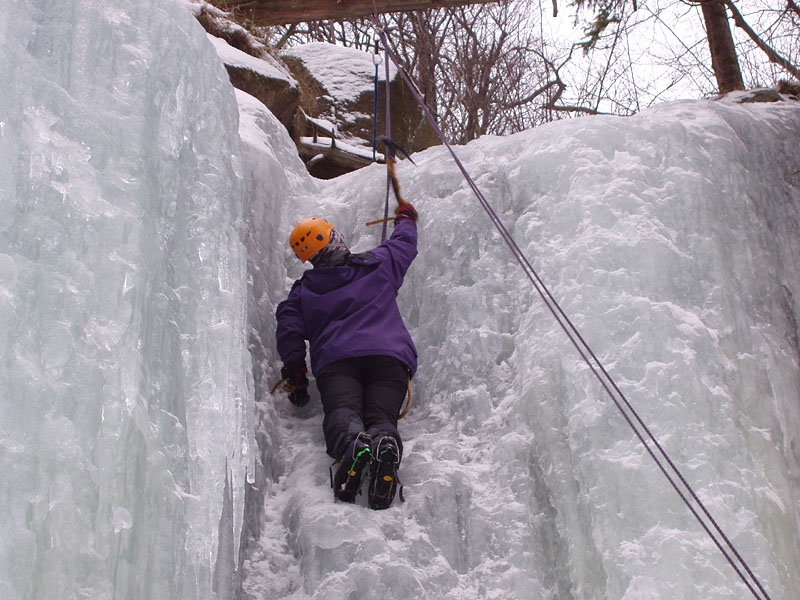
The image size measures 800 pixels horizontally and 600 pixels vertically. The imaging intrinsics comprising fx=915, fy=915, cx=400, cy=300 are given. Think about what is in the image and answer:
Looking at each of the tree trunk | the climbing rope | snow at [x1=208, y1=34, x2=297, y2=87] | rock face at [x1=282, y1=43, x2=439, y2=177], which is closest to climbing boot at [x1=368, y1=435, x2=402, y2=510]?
the climbing rope

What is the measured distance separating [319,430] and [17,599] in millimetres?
1851

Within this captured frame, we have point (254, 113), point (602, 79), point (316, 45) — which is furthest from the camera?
point (602, 79)

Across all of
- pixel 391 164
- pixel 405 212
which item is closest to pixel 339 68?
pixel 391 164

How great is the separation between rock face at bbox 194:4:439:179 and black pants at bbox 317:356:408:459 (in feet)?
7.48

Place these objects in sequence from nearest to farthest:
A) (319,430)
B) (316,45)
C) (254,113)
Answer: (319,430), (254,113), (316,45)

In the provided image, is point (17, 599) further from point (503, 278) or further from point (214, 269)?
point (503, 278)

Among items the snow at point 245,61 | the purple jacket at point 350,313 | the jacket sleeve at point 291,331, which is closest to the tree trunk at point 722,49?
the snow at point 245,61

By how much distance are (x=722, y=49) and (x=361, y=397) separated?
13.2ft

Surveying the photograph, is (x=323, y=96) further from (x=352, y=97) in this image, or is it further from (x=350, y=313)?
(x=350, y=313)

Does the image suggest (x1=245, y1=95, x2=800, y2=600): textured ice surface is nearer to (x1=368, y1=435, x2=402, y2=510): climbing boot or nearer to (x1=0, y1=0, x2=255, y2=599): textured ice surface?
(x1=368, y1=435, x2=402, y2=510): climbing boot

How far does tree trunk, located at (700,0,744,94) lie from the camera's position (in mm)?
6164

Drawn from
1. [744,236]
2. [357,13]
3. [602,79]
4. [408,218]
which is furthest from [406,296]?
[602,79]

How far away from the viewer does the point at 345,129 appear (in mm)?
7980

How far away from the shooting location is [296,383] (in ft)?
12.7
